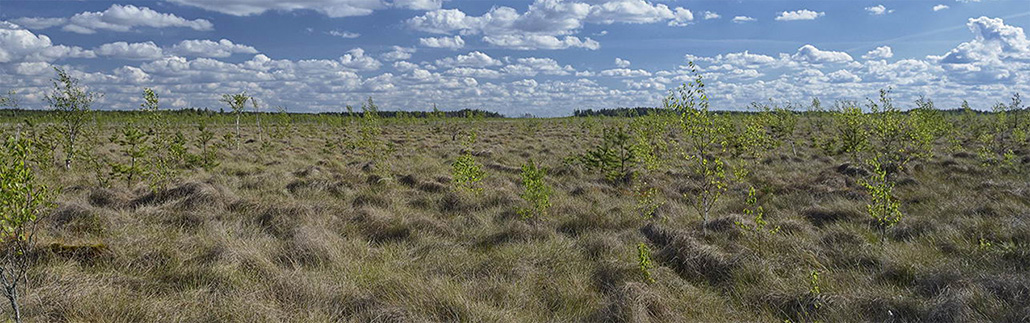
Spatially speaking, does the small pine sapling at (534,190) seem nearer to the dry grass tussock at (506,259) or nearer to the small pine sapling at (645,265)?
the dry grass tussock at (506,259)

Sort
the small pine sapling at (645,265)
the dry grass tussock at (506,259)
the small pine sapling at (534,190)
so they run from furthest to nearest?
the small pine sapling at (534,190) → the small pine sapling at (645,265) → the dry grass tussock at (506,259)

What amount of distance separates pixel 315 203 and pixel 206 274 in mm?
3904

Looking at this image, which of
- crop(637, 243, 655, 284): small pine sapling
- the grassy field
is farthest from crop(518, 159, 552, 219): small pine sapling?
crop(637, 243, 655, 284): small pine sapling

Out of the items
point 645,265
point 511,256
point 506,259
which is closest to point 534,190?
point 511,256

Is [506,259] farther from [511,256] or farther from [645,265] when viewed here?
[645,265]

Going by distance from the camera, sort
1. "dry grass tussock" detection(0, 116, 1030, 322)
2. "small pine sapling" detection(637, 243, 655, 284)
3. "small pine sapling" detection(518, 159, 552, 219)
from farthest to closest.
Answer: "small pine sapling" detection(518, 159, 552, 219) → "small pine sapling" detection(637, 243, 655, 284) → "dry grass tussock" detection(0, 116, 1030, 322)

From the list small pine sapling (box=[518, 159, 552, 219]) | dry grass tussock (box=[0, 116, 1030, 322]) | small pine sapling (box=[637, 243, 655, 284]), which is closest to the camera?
dry grass tussock (box=[0, 116, 1030, 322])

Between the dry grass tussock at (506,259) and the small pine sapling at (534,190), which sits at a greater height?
the small pine sapling at (534,190)

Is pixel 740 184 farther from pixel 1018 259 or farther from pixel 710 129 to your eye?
pixel 1018 259

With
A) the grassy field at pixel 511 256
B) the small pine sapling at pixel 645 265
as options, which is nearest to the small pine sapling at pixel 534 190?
the grassy field at pixel 511 256

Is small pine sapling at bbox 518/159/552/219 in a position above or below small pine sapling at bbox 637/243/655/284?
above

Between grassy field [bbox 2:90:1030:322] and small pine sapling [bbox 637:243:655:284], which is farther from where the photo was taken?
small pine sapling [bbox 637:243:655:284]

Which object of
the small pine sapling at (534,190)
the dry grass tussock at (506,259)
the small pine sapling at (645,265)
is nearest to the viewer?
the dry grass tussock at (506,259)

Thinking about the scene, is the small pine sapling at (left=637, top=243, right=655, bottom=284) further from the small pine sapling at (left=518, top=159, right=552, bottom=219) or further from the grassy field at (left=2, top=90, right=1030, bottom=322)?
the small pine sapling at (left=518, top=159, right=552, bottom=219)
